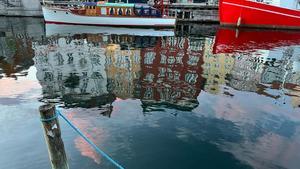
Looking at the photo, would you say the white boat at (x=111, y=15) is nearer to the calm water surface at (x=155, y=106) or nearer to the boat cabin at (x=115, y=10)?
the boat cabin at (x=115, y=10)

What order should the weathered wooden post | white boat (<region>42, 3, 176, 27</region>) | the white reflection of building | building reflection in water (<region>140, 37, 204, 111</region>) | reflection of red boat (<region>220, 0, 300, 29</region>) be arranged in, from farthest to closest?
1. white boat (<region>42, 3, 176, 27</region>)
2. reflection of red boat (<region>220, 0, 300, 29</region>)
3. the white reflection of building
4. building reflection in water (<region>140, 37, 204, 111</region>)
5. the weathered wooden post

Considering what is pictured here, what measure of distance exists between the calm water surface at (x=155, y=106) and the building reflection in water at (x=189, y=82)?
8 cm

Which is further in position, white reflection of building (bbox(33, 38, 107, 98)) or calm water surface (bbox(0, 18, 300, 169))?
white reflection of building (bbox(33, 38, 107, 98))

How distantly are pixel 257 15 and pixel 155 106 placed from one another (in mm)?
46728

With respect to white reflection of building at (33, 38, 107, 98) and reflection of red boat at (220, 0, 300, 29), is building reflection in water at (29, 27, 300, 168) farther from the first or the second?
reflection of red boat at (220, 0, 300, 29)

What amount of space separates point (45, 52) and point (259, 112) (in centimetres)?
2425

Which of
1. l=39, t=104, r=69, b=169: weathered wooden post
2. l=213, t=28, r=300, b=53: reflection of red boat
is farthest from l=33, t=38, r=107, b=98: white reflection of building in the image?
l=213, t=28, r=300, b=53: reflection of red boat

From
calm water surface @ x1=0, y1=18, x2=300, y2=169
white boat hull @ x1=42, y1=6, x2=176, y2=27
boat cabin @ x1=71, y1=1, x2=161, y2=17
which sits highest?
boat cabin @ x1=71, y1=1, x2=161, y2=17

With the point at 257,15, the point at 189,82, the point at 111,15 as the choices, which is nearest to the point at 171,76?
the point at 189,82

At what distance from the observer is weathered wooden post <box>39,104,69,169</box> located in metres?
6.30

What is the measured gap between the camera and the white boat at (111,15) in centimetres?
5484

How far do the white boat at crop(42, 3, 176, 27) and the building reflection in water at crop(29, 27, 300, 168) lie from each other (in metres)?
20.0

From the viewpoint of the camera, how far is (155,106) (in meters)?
16.9

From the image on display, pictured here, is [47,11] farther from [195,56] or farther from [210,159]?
[210,159]
